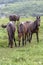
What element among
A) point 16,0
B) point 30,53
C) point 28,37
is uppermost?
point 30,53

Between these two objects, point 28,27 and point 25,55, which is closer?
point 25,55

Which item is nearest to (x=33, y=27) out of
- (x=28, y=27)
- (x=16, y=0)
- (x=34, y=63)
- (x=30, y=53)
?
(x=28, y=27)

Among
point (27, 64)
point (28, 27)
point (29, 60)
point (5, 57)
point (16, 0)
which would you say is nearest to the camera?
point (27, 64)

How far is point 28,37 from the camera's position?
2144 centimetres

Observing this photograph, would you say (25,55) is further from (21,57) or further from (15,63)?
(15,63)

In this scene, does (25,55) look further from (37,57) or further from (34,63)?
(34,63)

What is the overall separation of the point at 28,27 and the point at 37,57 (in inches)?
275

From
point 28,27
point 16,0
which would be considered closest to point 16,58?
point 28,27

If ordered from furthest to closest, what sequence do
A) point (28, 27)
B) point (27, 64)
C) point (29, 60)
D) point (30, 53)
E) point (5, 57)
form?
point (28, 27) → point (30, 53) → point (5, 57) → point (29, 60) → point (27, 64)

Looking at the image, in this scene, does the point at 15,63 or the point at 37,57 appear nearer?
the point at 15,63

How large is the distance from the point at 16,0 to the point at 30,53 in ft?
455

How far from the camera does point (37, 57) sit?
13.9 m

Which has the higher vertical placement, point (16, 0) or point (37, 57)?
point (37, 57)

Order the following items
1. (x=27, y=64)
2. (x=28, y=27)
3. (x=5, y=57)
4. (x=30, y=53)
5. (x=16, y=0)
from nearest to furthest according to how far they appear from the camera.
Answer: (x=27, y=64) < (x=5, y=57) < (x=30, y=53) < (x=28, y=27) < (x=16, y=0)
